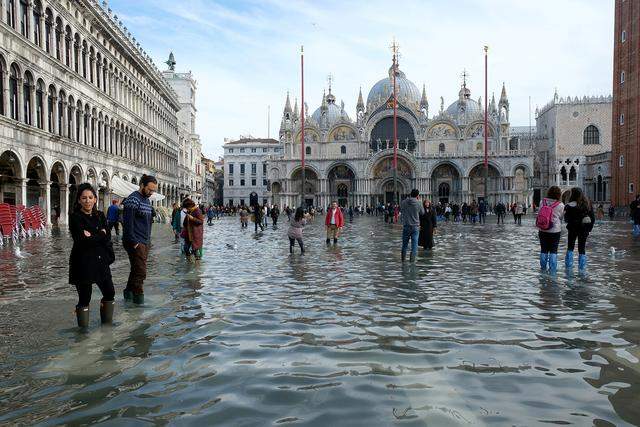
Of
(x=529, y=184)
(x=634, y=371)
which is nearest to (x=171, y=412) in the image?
(x=634, y=371)

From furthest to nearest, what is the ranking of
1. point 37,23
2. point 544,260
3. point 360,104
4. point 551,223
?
point 360,104, point 37,23, point 544,260, point 551,223

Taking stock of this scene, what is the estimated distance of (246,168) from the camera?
345 feet

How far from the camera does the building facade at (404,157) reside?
74.8 meters

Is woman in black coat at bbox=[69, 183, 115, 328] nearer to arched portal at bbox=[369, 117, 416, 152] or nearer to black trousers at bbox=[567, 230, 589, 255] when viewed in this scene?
black trousers at bbox=[567, 230, 589, 255]

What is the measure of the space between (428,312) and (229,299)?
9.34ft

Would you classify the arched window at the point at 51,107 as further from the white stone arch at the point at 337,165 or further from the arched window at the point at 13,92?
the white stone arch at the point at 337,165

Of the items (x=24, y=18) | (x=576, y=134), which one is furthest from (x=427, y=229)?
(x=576, y=134)

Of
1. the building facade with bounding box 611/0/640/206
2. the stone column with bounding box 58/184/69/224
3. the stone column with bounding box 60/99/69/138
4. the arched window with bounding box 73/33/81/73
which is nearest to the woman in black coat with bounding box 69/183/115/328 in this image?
the stone column with bounding box 58/184/69/224

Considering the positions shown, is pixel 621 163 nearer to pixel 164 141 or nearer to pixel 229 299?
pixel 164 141

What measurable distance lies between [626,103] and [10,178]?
4606cm

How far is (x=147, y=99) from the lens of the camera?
166 feet

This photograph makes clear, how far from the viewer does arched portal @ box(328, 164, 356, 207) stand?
8000cm

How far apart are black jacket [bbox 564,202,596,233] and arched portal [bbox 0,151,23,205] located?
855 inches

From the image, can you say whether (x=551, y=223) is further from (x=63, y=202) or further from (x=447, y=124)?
(x=447, y=124)
